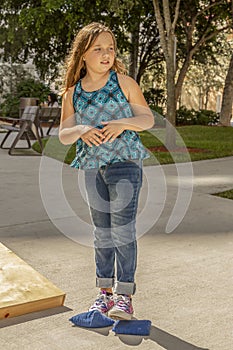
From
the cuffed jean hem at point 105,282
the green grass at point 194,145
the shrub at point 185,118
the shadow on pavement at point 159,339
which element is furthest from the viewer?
the shrub at point 185,118

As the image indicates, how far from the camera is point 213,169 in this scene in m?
9.23

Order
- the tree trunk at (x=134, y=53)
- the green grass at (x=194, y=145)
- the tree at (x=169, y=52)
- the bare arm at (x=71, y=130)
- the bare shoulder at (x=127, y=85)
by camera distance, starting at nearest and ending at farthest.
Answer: the bare arm at (x=71, y=130) → the bare shoulder at (x=127, y=85) → the green grass at (x=194, y=145) → the tree at (x=169, y=52) → the tree trunk at (x=134, y=53)

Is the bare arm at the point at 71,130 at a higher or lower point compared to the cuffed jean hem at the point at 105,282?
higher

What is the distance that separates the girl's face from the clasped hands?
0.33m

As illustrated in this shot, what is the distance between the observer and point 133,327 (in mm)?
3137

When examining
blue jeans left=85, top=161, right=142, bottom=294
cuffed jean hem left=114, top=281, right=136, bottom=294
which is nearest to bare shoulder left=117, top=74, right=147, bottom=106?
blue jeans left=85, top=161, right=142, bottom=294

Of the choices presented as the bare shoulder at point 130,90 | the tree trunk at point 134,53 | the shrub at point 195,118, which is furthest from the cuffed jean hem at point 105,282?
the tree trunk at point 134,53

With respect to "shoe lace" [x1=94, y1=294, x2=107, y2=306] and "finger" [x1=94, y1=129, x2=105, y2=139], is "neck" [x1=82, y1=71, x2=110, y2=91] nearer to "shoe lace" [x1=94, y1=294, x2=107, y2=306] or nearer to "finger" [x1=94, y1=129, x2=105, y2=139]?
"finger" [x1=94, y1=129, x2=105, y2=139]

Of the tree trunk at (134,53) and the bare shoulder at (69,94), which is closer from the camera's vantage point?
the bare shoulder at (69,94)

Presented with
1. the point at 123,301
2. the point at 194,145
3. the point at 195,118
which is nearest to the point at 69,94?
the point at 123,301

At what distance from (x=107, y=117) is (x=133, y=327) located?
1.17m

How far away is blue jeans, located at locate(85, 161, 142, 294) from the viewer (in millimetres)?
3145

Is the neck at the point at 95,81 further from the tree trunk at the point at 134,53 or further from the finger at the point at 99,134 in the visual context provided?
the tree trunk at the point at 134,53

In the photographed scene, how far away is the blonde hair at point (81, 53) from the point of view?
3.20 m
